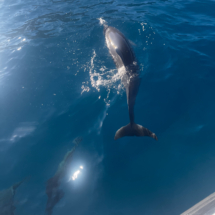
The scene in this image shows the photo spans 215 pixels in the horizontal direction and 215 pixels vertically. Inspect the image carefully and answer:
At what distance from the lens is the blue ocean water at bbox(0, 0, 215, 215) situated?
5434 mm

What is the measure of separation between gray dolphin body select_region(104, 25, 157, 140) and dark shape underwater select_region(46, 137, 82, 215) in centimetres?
211

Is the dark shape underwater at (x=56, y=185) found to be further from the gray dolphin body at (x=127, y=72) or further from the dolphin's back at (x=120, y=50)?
the dolphin's back at (x=120, y=50)

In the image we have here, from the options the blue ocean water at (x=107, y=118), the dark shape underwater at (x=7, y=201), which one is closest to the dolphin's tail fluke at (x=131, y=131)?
the blue ocean water at (x=107, y=118)

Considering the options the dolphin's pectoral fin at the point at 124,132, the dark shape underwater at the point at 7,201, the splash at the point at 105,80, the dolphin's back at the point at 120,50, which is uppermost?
the dolphin's back at the point at 120,50

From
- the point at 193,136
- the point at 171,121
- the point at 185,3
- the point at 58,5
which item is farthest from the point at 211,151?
the point at 58,5

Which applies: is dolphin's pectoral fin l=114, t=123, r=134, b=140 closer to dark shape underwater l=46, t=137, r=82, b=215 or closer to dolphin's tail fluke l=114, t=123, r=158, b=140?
dolphin's tail fluke l=114, t=123, r=158, b=140

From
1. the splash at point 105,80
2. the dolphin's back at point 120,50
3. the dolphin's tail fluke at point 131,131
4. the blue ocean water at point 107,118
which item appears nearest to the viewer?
the blue ocean water at point 107,118

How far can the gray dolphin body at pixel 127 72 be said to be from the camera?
21.1ft

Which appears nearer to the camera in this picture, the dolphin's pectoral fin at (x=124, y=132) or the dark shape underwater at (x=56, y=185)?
the dark shape underwater at (x=56, y=185)

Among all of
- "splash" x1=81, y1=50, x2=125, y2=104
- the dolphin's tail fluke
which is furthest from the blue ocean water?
the dolphin's tail fluke

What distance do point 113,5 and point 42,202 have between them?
1734cm

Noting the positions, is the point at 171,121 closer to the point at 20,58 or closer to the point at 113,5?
the point at 20,58

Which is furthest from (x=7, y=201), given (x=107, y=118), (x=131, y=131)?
(x=131, y=131)

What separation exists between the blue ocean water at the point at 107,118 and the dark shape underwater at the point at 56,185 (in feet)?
0.49
